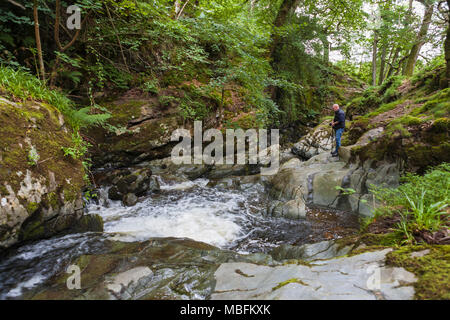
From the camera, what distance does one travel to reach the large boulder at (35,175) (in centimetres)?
265

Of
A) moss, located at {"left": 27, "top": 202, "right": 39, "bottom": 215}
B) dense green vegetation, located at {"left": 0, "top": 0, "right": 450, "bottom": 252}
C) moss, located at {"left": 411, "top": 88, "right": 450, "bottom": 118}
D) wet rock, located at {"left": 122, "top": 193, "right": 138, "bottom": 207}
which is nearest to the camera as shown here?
moss, located at {"left": 27, "top": 202, "right": 39, "bottom": 215}

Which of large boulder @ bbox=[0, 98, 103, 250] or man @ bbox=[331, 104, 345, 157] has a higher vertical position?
man @ bbox=[331, 104, 345, 157]

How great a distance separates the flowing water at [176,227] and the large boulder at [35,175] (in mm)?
293

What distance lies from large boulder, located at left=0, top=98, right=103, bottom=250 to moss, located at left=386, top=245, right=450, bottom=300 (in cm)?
412

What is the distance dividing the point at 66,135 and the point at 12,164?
1.18 metres

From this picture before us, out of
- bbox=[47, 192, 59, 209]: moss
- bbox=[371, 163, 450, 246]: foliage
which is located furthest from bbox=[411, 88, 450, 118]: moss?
bbox=[47, 192, 59, 209]: moss

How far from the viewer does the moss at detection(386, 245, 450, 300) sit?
1.37m

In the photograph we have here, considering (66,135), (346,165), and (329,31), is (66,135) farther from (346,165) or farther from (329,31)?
(329,31)

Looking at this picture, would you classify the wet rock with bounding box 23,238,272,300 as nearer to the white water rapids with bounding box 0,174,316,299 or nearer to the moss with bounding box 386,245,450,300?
the white water rapids with bounding box 0,174,316,299

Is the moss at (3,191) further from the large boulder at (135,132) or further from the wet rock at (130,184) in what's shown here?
the large boulder at (135,132)

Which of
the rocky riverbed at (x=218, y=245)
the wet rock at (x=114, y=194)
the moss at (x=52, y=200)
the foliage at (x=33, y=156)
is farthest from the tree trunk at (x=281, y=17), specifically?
the moss at (x=52, y=200)

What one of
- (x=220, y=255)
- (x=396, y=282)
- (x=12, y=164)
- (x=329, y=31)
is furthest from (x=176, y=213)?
(x=329, y=31)

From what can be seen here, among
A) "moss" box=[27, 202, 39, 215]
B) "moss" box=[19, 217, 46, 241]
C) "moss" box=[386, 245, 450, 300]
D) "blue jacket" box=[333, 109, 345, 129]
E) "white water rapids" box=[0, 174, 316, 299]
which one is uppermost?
"blue jacket" box=[333, 109, 345, 129]

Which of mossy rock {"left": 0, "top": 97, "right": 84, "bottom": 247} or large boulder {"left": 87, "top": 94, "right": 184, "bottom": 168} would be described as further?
large boulder {"left": 87, "top": 94, "right": 184, "bottom": 168}
